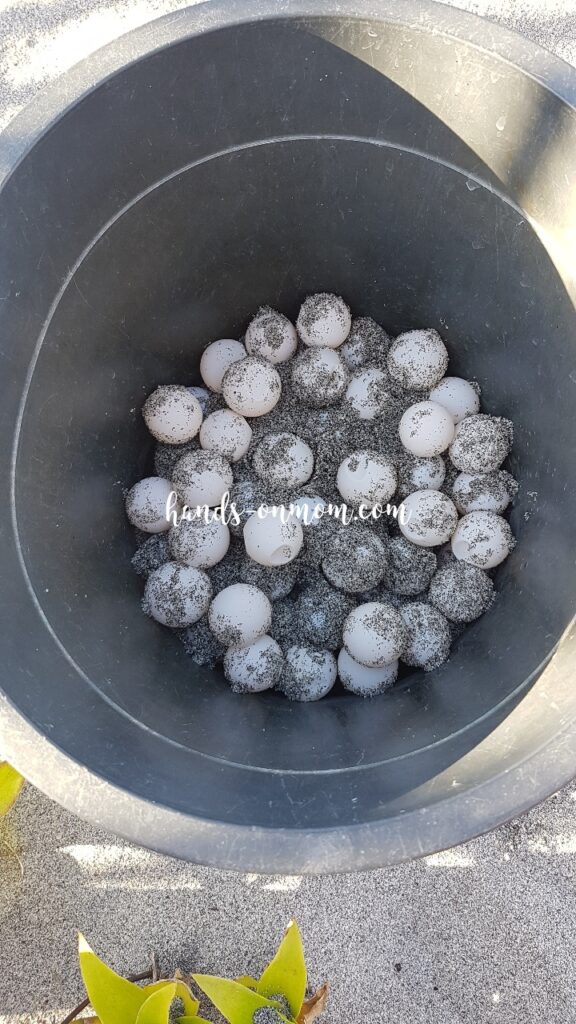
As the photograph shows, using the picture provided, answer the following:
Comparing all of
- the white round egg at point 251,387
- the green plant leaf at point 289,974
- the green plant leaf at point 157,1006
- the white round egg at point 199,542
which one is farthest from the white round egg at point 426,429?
the green plant leaf at point 157,1006

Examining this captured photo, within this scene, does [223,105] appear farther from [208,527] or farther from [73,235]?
[208,527]

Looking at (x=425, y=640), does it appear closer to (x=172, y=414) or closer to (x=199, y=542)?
(x=199, y=542)

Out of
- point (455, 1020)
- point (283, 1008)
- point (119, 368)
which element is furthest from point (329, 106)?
point (455, 1020)

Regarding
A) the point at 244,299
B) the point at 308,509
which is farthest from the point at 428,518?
the point at 244,299

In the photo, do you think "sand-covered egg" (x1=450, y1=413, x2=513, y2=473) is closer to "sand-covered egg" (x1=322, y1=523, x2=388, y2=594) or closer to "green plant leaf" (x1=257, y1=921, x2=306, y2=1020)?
"sand-covered egg" (x1=322, y1=523, x2=388, y2=594)

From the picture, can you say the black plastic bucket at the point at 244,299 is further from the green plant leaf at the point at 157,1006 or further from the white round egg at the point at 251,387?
the green plant leaf at the point at 157,1006
